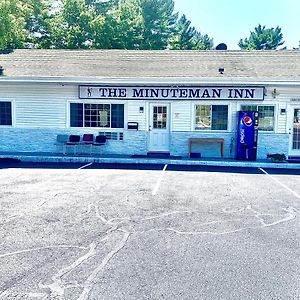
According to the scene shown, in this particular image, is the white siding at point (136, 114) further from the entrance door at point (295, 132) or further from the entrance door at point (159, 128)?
the entrance door at point (295, 132)

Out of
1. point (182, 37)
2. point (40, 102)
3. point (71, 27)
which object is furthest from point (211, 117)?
point (182, 37)

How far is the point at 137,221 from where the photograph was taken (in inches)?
245

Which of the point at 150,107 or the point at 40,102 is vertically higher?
the point at 40,102

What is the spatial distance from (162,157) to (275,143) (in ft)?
15.3

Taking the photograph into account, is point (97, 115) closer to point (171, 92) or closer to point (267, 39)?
point (171, 92)

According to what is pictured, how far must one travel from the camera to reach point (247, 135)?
45.6 ft

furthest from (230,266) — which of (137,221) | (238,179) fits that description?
(238,179)

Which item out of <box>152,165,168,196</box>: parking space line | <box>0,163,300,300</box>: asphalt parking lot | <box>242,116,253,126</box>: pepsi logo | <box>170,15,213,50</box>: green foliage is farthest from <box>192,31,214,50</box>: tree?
<box>0,163,300,300</box>: asphalt parking lot

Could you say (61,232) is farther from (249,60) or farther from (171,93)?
(249,60)

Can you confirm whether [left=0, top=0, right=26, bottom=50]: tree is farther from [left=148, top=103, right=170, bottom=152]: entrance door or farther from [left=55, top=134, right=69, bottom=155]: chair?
[left=148, top=103, right=170, bottom=152]: entrance door

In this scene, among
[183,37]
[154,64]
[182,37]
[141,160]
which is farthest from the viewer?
[183,37]

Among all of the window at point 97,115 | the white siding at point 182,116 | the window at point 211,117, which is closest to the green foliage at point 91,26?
the window at point 97,115

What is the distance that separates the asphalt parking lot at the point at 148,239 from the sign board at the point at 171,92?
529 cm

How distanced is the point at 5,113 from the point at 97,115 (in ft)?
13.6
